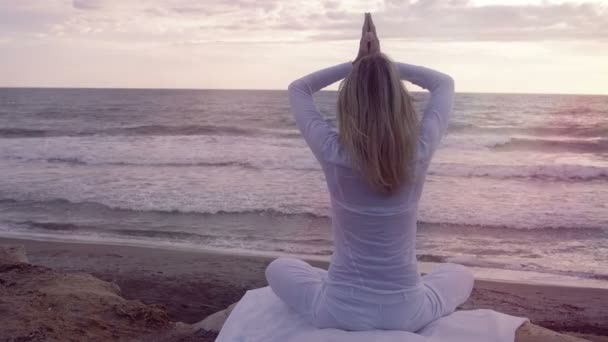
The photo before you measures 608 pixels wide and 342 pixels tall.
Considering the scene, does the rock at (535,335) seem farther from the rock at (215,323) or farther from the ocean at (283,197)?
the rock at (215,323)

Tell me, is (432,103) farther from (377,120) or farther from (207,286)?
(207,286)

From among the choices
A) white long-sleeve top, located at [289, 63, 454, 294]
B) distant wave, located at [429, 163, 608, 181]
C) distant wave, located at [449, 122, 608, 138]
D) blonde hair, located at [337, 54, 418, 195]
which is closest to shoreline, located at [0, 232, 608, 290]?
white long-sleeve top, located at [289, 63, 454, 294]

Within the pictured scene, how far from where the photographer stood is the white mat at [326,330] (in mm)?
2943

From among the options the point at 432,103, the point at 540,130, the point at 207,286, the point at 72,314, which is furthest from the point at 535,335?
the point at 540,130

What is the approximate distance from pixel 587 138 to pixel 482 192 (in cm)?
1332

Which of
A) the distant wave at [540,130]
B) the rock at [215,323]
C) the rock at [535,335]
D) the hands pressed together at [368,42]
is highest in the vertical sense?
the hands pressed together at [368,42]

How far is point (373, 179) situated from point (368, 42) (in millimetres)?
589

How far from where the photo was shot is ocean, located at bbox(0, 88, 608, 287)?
846 cm

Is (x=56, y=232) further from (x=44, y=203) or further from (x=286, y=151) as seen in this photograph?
(x=286, y=151)

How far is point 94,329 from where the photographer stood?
14.4 feet

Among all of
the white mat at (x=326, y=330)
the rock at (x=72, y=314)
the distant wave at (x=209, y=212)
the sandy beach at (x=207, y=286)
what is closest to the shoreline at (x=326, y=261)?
the sandy beach at (x=207, y=286)

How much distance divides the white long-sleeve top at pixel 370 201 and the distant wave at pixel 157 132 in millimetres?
21971

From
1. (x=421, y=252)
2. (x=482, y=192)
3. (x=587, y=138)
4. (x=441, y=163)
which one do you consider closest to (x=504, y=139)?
(x=587, y=138)

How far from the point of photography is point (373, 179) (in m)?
2.64
